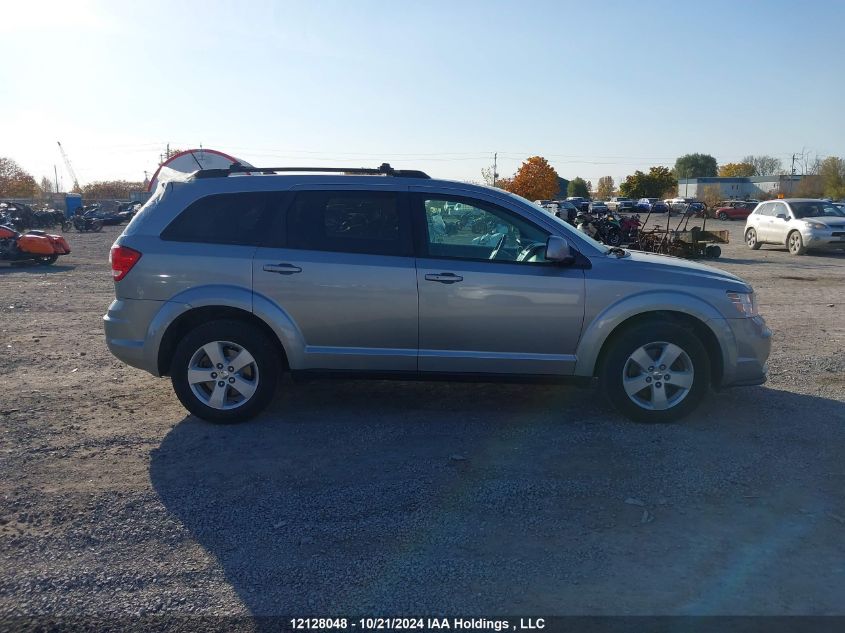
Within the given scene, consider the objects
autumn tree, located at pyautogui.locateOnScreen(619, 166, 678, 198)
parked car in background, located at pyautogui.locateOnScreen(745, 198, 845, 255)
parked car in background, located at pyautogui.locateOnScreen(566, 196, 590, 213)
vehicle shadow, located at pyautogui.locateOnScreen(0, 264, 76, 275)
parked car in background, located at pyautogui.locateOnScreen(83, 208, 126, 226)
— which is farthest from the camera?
autumn tree, located at pyautogui.locateOnScreen(619, 166, 678, 198)

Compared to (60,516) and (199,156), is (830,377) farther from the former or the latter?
(199,156)

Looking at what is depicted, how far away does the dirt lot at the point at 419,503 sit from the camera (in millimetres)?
3340

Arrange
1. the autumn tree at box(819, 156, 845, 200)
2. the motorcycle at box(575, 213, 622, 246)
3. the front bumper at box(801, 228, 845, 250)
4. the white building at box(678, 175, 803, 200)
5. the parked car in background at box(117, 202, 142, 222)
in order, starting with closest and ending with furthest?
the front bumper at box(801, 228, 845, 250) < the motorcycle at box(575, 213, 622, 246) < the parked car in background at box(117, 202, 142, 222) < the autumn tree at box(819, 156, 845, 200) < the white building at box(678, 175, 803, 200)

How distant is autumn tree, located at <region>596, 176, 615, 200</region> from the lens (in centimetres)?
14012

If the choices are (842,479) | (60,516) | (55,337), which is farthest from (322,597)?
(55,337)

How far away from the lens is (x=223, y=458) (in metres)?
4.97

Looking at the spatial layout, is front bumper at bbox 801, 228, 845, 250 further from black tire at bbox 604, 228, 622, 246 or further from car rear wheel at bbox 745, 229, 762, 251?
black tire at bbox 604, 228, 622, 246

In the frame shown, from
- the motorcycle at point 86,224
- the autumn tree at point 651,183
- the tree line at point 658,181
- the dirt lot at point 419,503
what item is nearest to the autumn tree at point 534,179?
the tree line at point 658,181

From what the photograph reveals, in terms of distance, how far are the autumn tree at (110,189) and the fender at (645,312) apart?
11672 cm

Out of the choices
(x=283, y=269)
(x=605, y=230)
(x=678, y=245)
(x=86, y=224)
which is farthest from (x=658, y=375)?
(x=86, y=224)

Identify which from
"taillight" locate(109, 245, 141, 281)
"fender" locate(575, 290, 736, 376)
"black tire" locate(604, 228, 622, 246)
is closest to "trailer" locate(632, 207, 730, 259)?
"black tire" locate(604, 228, 622, 246)

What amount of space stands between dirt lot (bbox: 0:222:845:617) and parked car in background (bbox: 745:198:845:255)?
630 inches

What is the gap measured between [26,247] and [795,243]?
21874mm

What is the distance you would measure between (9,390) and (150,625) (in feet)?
14.6
